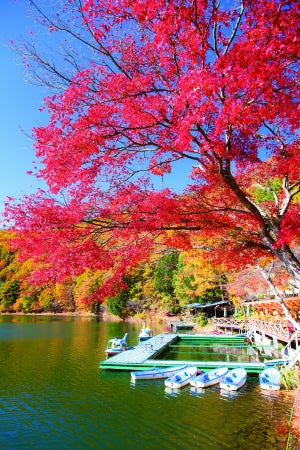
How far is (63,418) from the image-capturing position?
9.62 metres

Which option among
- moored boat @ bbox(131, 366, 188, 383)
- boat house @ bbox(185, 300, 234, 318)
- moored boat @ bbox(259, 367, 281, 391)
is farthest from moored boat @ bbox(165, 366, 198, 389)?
boat house @ bbox(185, 300, 234, 318)

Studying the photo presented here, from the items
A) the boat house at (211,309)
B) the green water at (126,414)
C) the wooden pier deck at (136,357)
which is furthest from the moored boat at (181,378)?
the boat house at (211,309)

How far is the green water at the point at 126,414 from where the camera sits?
8055 mm

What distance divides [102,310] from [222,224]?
188ft

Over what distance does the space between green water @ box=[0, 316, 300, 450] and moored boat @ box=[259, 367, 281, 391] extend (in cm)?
36

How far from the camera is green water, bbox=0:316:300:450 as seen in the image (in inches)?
317

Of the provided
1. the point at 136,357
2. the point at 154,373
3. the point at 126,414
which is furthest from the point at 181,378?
the point at 136,357

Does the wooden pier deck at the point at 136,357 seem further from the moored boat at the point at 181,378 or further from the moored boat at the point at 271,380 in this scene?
the moored boat at the point at 271,380

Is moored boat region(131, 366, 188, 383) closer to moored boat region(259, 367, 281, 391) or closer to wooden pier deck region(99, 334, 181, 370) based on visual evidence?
wooden pier deck region(99, 334, 181, 370)

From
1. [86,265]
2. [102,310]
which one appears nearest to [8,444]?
[86,265]

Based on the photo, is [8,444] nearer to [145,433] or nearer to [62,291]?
[145,433]

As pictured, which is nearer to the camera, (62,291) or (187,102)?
(187,102)

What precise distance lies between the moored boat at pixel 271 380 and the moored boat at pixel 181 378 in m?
2.73

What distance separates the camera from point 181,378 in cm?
1303
